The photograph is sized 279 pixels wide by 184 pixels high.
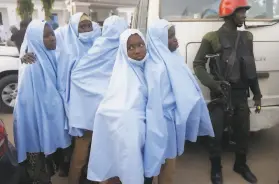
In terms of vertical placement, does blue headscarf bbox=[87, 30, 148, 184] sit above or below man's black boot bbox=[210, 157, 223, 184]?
above

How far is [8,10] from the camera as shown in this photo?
28812mm

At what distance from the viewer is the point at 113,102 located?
7.50ft

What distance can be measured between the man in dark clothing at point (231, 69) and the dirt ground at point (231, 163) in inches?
8.4

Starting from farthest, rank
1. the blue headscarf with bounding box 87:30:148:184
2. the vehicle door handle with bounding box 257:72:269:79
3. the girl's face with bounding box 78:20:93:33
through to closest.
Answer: the vehicle door handle with bounding box 257:72:269:79
the girl's face with bounding box 78:20:93:33
the blue headscarf with bounding box 87:30:148:184

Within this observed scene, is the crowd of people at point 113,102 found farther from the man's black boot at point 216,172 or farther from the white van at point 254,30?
the white van at point 254,30

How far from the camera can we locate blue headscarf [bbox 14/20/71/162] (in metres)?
2.70

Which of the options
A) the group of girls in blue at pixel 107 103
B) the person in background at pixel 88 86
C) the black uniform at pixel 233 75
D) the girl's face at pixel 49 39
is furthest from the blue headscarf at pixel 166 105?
the girl's face at pixel 49 39

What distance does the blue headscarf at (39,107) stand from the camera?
270 centimetres

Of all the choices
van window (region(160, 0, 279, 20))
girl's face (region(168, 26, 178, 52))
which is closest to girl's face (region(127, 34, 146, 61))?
girl's face (region(168, 26, 178, 52))

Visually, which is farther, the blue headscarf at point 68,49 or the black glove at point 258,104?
the black glove at point 258,104

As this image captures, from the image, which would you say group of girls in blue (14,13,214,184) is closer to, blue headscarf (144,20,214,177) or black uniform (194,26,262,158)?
blue headscarf (144,20,214,177)

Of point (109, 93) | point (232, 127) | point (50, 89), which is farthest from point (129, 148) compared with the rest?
point (232, 127)

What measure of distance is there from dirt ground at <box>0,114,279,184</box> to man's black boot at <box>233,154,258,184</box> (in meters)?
0.05

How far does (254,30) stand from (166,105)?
1.90m
